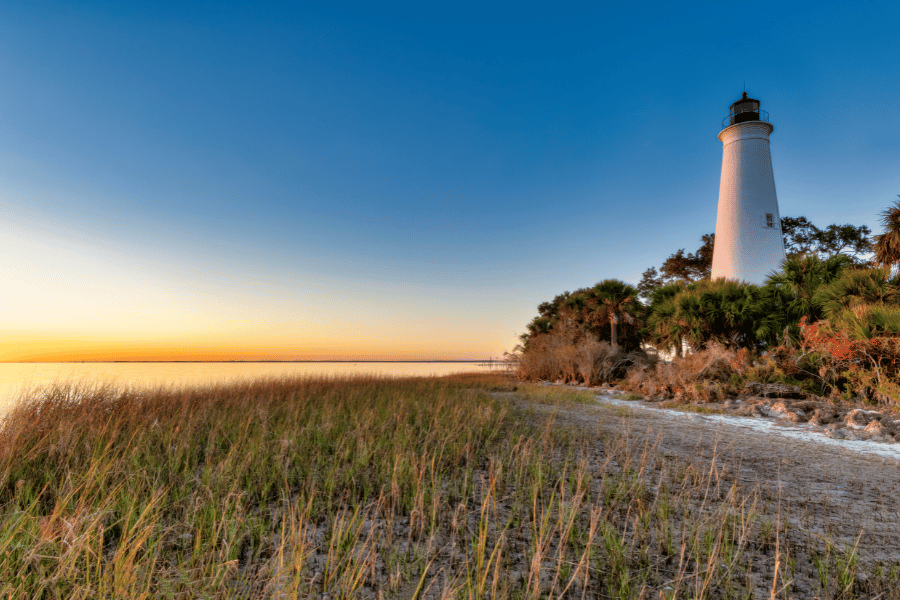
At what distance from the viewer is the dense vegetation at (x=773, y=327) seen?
9258 mm

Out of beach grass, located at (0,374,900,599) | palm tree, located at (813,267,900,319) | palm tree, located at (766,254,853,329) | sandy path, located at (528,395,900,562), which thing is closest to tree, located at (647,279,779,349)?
palm tree, located at (766,254,853,329)

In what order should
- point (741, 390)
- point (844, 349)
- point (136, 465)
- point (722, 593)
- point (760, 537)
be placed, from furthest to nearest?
point (741, 390), point (844, 349), point (136, 465), point (760, 537), point (722, 593)

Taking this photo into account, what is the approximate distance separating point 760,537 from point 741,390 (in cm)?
990

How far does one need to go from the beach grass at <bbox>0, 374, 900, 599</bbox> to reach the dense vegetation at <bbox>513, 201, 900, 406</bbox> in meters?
7.53

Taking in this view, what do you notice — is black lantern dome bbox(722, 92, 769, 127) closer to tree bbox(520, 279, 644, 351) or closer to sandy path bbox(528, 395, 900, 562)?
tree bbox(520, 279, 644, 351)

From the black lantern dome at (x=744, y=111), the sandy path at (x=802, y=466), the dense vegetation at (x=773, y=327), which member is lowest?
the sandy path at (x=802, y=466)

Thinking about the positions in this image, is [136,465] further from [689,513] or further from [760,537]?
[760,537]

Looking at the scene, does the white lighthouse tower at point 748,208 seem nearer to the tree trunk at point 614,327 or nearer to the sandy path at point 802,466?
the tree trunk at point 614,327

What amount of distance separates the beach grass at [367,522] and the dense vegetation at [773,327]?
753 centimetres

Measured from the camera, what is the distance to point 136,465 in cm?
384

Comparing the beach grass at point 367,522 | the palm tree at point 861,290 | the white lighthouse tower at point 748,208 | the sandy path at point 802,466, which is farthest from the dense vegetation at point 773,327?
the beach grass at point 367,522

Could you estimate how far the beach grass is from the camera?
2328mm

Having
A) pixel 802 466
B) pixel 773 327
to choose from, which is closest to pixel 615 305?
pixel 773 327

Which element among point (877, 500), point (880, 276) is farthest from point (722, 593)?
point (880, 276)
